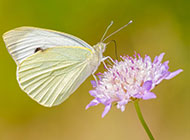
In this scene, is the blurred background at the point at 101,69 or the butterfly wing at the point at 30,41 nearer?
the butterfly wing at the point at 30,41

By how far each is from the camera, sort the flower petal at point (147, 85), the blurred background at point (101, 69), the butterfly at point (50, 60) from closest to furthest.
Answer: the flower petal at point (147, 85) → the butterfly at point (50, 60) → the blurred background at point (101, 69)

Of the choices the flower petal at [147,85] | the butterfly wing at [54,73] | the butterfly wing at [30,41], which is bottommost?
the flower petal at [147,85]

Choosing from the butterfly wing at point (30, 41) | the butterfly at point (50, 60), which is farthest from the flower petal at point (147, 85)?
the butterfly wing at point (30, 41)

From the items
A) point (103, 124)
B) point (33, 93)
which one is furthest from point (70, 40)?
point (103, 124)

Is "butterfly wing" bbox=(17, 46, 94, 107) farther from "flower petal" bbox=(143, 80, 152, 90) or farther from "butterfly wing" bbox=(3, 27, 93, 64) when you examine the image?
"flower petal" bbox=(143, 80, 152, 90)

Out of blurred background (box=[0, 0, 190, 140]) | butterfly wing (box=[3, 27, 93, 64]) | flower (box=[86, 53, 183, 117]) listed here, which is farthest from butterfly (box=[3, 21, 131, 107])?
blurred background (box=[0, 0, 190, 140])

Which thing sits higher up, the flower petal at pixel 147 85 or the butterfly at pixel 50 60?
the butterfly at pixel 50 60

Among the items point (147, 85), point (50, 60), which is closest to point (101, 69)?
point (50, 60)

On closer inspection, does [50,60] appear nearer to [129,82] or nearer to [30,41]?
[30,41]

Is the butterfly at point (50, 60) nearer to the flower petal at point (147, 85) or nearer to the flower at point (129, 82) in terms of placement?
the flower at point (129, 82)
